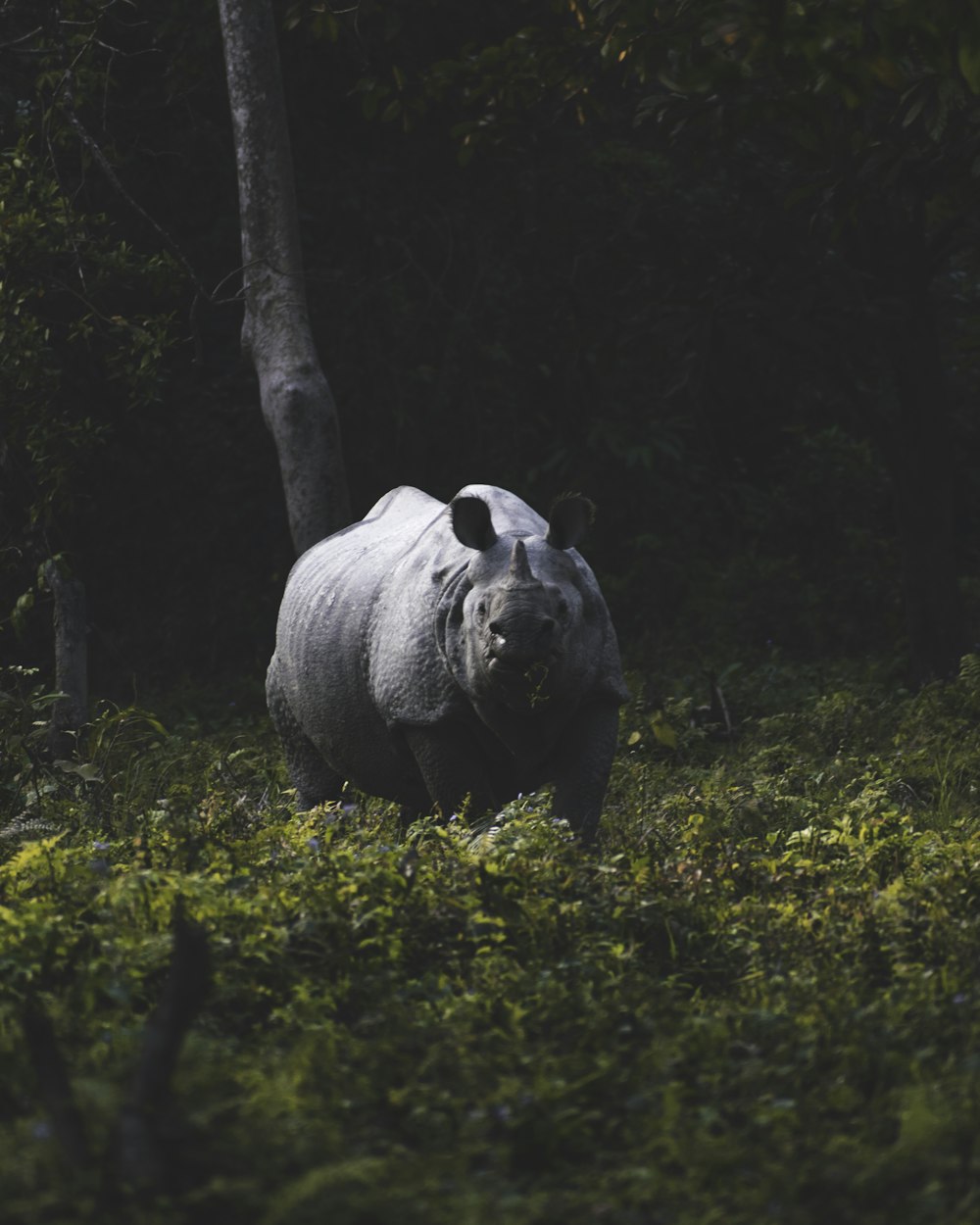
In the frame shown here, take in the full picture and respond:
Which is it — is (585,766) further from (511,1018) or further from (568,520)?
(511,1018)

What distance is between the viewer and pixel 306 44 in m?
12.5

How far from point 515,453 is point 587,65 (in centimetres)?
389

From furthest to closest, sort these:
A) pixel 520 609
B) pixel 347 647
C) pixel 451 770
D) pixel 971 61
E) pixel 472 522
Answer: pixel 347 647 → pixel 451 770 → pixel 472 522 → pixel 520 609 → pixel 971 61

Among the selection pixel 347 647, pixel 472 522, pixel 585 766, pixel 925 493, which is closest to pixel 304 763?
pixel 347 647

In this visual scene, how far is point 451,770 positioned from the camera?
5.89 m

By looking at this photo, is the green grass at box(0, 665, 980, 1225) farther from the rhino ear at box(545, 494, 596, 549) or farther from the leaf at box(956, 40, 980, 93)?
the leaf at box(956, 40, 980, 93)

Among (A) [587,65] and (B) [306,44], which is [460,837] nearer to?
(A) [587,65]

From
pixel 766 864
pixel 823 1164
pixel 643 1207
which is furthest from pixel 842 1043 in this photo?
pixel 766 864

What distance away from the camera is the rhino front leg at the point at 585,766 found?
229 inches

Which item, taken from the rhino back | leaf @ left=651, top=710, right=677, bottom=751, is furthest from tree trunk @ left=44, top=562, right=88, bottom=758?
leaf @ left=651, top=710, right=677, bottom=751

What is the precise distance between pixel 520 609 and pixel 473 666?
324 mm

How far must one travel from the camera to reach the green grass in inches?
120

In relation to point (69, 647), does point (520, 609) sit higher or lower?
higher

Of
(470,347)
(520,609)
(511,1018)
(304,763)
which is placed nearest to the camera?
(511,1018)
